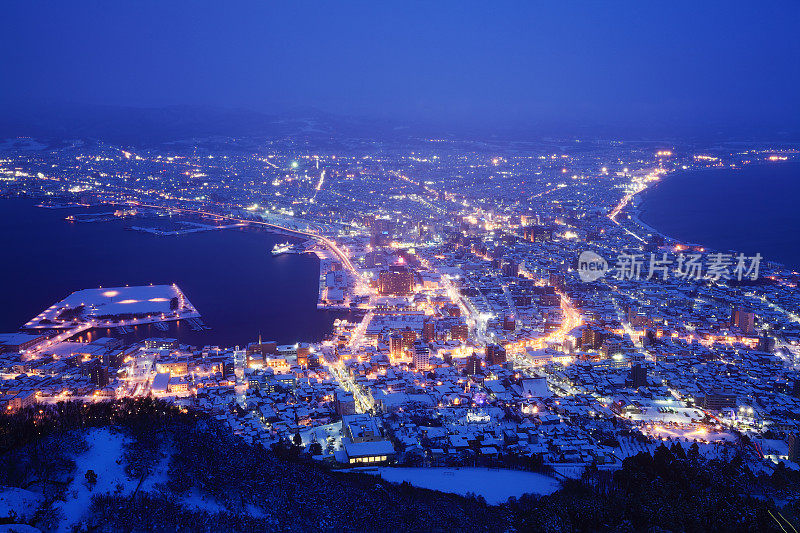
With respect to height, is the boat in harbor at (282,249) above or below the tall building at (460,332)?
below

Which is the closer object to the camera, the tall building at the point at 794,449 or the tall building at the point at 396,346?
the tall building at the point at 794,449

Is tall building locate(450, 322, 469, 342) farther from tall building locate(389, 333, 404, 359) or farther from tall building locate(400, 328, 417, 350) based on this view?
tall building locate(389, 333, 404, 359)

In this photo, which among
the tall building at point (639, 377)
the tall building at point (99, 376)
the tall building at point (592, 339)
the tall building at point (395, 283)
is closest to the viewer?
the tall building at point (99, 376)

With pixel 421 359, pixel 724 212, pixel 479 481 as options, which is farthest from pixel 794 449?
pixel 724 212

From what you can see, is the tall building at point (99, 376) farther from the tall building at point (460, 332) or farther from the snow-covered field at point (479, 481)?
the tall building at point (460, 332)

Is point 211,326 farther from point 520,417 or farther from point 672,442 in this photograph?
point 672,442

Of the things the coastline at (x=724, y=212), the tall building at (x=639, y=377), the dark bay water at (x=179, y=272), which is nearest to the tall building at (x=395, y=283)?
the dark bay water at (x=179, y=272)

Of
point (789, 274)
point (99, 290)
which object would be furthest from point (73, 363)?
point (789, 274)
